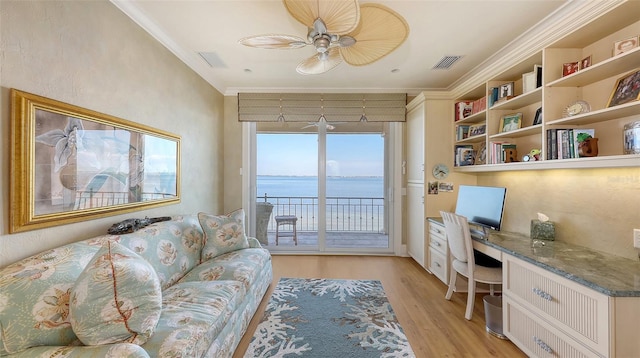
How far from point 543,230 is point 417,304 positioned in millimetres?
1313

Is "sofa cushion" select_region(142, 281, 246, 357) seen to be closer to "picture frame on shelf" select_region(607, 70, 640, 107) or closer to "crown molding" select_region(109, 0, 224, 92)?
"crown molding" select_region(109, 0, 224, 92)

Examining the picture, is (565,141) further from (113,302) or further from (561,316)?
(113,302)

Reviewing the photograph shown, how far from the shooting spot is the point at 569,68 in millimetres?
1919

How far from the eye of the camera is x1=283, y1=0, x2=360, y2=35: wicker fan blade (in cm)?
149

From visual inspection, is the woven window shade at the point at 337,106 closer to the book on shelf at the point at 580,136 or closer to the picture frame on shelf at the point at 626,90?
the book on shelf at the point at 580,136

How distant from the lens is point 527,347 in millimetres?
1782

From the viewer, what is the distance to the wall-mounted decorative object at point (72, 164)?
4.42 ft

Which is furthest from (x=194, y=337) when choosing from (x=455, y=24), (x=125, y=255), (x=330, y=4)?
(x=455, y=24)

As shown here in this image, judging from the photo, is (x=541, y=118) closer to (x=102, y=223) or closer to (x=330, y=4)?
(x=330, y=4)

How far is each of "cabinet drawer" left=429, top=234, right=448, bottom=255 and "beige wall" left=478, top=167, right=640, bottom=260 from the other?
0.71 meters

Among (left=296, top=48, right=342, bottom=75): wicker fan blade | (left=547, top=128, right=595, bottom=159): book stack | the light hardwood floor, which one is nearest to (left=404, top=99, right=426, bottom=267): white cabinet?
the light hardwood floor

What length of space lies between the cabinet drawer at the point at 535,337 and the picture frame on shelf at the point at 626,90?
1.48m

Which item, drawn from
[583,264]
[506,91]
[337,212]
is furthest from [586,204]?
[337,212]

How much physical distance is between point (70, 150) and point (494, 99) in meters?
3.62
